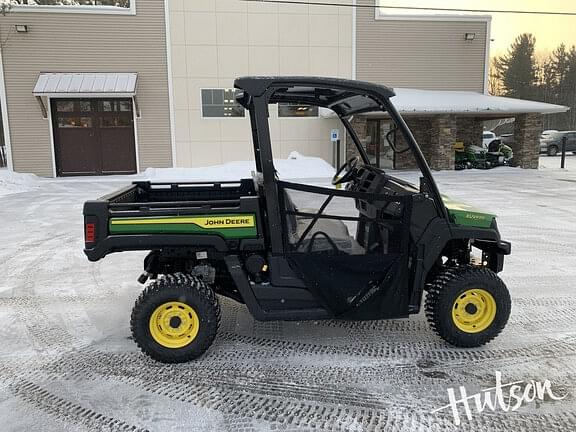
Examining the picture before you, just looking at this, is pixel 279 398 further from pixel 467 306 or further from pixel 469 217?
pixel 469 217

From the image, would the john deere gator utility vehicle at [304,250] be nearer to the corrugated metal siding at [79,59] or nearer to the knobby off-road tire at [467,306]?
the knobby off-road tire at [467,306]

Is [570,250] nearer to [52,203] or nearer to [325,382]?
[325,382]

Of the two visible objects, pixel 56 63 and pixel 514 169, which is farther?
pixel 514 169

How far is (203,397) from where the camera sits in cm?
311

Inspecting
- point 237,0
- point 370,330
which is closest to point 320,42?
point 237,0

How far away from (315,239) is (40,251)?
505 cm

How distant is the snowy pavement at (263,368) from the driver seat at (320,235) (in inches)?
31.5

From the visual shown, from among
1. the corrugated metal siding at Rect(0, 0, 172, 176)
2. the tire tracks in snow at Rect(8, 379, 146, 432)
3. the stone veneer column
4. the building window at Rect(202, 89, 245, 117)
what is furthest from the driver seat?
the stone veneer column

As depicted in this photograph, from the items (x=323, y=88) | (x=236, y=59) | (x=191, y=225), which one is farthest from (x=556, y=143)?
(x=191, y=225)

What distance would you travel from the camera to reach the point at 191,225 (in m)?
3.49

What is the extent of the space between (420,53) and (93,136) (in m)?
13.0

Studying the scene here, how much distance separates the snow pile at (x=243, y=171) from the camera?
1662 cm

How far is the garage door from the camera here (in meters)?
17.8

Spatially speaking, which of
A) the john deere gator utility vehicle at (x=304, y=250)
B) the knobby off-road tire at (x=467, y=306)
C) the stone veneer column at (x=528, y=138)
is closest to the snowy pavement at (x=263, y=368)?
the knobby off-road tire at (x=467, y=306)
